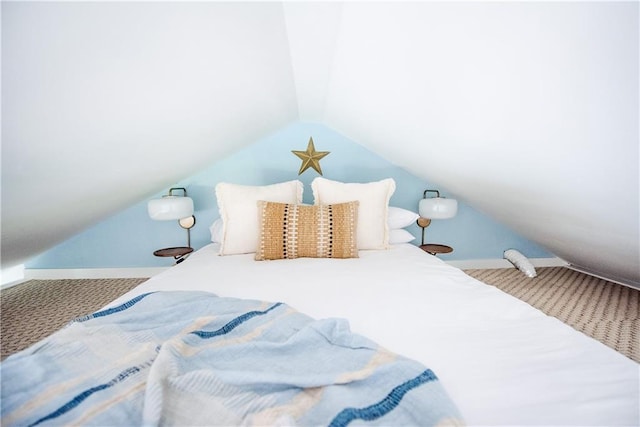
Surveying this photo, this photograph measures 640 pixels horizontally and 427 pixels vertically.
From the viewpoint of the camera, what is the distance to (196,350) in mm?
809

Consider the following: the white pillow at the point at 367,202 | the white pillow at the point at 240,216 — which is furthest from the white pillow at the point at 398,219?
the white pillow at the point at 240,216

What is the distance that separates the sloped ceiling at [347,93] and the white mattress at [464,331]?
2.27 feet

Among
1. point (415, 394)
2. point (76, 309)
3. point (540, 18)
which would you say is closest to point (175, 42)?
point (540, 18)

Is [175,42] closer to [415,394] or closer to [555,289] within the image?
[415,394]

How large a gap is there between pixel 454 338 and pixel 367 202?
1.27m

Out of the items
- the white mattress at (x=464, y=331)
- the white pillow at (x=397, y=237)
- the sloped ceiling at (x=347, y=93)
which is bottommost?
the white pillow at (x=397, y=237)

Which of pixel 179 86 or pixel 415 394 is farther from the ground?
pixel 179 86

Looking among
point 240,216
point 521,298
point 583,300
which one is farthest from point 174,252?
point 583,300

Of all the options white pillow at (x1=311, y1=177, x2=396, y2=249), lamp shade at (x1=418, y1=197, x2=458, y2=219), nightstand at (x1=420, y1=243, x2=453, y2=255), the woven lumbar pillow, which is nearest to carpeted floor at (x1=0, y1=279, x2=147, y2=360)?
the woven lumbar pillow

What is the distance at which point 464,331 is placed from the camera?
3.06 feet

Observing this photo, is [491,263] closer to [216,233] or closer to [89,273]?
[216,233]

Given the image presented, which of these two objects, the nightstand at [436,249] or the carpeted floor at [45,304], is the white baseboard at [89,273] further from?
the nightstand at [436,249]

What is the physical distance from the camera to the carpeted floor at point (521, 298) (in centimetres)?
185

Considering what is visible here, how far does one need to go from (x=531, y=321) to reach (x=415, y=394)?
63 cm
